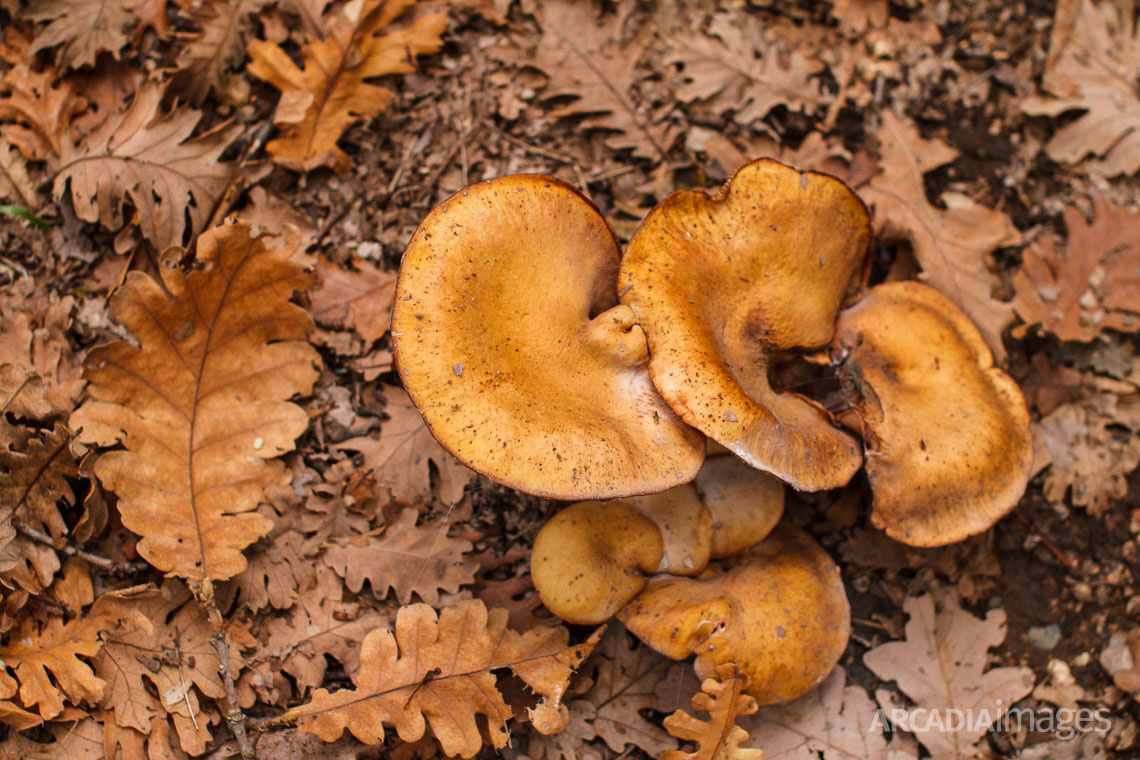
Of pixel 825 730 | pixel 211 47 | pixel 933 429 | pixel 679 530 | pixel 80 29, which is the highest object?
pixel 80 29

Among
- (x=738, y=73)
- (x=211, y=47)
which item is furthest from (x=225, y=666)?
(x=738, y=73)

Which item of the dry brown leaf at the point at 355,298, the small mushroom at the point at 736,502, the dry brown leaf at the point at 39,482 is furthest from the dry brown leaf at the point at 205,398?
the small mushroom at the point at 736,502

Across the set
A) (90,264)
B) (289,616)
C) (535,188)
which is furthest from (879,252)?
(90,264)

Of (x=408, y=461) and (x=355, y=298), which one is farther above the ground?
(x=355, y=298)

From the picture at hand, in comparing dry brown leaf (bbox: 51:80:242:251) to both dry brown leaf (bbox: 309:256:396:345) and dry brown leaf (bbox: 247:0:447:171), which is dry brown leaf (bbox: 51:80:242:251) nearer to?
dry brown leaf (bbox: 247:0:447:171)

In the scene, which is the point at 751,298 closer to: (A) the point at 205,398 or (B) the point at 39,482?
(A) the point at 205,398

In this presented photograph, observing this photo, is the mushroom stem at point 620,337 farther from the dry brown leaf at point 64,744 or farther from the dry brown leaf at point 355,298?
the dry brown leaf at point 64,744

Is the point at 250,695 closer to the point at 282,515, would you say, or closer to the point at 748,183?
the point at 282,515

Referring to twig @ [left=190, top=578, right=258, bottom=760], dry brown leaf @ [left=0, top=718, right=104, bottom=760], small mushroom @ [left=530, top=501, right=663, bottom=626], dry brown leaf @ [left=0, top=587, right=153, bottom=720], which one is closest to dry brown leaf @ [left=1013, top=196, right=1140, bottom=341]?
small mushroom @ [left=530, top=501, right=663, bottom=626]
